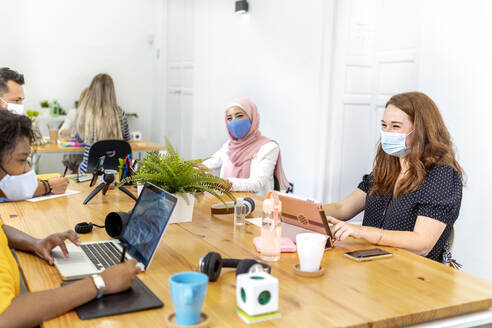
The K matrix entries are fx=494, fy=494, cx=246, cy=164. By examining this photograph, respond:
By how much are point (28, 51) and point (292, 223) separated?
4.90 m

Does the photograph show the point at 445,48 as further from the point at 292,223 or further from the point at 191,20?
the point at 191,20

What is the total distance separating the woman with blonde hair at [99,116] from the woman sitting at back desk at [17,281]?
2879mm

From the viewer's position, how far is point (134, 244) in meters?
1.50

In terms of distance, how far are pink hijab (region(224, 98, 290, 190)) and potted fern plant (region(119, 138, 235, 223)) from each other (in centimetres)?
126

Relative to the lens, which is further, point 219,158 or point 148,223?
point 219,158

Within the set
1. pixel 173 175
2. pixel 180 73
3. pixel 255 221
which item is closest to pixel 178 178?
pixel 173 175

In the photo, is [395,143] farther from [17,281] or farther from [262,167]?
[17,281]

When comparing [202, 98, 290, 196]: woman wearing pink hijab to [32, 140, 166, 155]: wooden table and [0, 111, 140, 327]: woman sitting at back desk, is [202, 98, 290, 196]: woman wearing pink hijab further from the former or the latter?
[0, 111, 140, 327]: woman sitting at back desk

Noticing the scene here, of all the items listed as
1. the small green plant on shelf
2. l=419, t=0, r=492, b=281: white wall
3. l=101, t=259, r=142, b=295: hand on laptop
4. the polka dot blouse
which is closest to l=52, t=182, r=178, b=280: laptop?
l=101, t=259, r=142, b=295: hand on laptop

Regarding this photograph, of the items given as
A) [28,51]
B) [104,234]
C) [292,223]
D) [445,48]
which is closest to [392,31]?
[445,48]

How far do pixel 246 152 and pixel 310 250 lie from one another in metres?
1.97

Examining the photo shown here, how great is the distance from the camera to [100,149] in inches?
156

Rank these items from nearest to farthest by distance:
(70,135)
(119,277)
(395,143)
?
1. (119,277)
2. (395,143)
3. (70,135)

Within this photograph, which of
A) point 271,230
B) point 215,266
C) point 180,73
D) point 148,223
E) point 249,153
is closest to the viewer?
point 215,266
